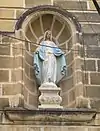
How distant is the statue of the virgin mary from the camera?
767cm

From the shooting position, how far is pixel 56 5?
8.18m

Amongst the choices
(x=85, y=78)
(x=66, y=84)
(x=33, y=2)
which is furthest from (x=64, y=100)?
(x=33, y=2)

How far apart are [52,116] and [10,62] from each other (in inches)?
43.4

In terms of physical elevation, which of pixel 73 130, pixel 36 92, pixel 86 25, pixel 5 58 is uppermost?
pixel 86 25

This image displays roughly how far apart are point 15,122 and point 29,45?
1403mm

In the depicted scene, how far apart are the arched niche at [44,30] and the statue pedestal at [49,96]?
0.22m

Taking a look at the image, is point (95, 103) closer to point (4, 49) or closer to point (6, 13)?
point (4, 49)

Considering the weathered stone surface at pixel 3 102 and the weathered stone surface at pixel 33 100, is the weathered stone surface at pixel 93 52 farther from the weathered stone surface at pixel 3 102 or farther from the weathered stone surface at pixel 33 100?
the weathered stone surface at pixel 3 102

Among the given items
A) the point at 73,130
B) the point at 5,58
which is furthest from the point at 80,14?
the point at 73,130

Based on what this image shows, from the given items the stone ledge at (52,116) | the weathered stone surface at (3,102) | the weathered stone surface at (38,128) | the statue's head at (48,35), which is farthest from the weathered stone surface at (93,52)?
the weathered stone surface at (3,102)

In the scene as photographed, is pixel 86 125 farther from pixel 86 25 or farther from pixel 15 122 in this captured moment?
pixel 86 25

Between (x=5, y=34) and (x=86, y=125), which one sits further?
(x=5, y=34)

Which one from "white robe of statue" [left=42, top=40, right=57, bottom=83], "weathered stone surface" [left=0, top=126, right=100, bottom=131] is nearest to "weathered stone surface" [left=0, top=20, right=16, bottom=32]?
"white robe of statue" [left=42, top=40, right=57, bottom=83]

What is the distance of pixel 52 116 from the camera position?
7312mm
